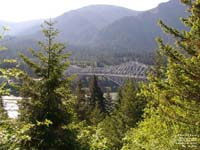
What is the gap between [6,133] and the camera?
796cm

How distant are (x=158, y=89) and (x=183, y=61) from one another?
6.14 ft

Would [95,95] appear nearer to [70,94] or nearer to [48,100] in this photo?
[70,94]

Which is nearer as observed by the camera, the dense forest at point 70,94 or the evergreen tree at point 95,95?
the dense forest at point 70,94

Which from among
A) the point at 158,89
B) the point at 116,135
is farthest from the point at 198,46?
the point at 116,135

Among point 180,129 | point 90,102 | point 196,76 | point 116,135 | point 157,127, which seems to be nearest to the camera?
point 196,76

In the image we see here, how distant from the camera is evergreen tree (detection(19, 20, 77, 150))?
46.3ft

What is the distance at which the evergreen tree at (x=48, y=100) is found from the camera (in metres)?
14.1

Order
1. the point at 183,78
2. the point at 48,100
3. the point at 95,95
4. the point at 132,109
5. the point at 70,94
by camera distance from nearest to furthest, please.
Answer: the point at 183,78, the point at 48,100, the point at 70,94, the point at 132,109, the point at 95,95

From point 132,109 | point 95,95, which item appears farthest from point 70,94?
point 95,95

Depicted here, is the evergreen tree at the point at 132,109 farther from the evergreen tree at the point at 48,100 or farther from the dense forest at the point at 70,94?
the evergreen tree at the point at 48,100

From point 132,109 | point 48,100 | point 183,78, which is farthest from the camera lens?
point 132,109

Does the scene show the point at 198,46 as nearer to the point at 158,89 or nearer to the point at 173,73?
the point at 173,73

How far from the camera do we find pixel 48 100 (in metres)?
14.7

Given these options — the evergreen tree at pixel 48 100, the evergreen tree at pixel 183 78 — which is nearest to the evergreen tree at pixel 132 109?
the evergreen tree at pixel 183 78
